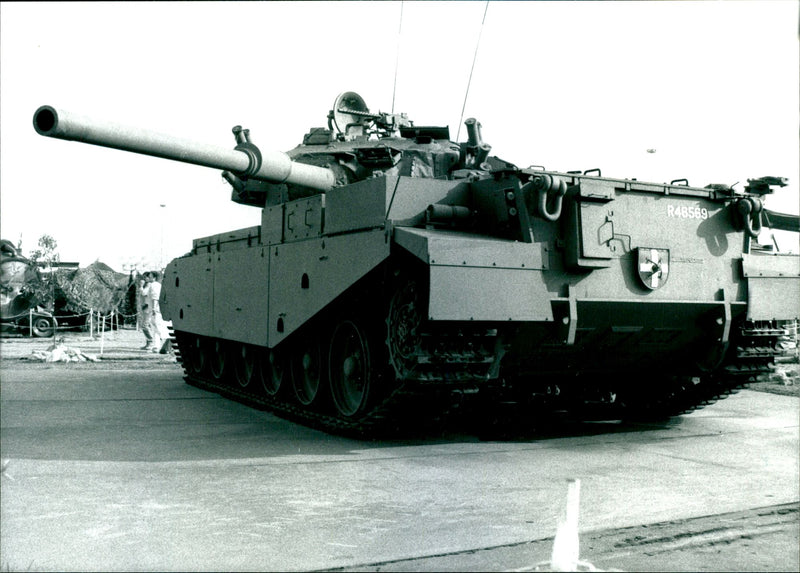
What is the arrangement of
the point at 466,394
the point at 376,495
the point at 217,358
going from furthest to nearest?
the point at 217,358 → the point at 466,394 → the point at 376,495

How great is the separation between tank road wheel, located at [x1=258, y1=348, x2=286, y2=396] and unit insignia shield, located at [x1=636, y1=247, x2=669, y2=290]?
14.0ft

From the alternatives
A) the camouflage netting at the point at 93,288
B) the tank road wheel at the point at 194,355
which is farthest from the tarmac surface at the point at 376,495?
the camouflage netting at the point at 93,288

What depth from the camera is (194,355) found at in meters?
14.4

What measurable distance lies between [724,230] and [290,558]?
237 inches

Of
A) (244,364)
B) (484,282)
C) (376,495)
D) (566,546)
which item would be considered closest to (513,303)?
(484,282)

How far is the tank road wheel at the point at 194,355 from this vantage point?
14.0m

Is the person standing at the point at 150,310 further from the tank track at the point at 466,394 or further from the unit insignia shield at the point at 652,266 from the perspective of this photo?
the unit insignia shield at the point at 652,266

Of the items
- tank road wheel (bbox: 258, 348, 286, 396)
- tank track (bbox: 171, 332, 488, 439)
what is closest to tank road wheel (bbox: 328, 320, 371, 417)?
tank track (bbox: 171, 332, 488, 439)

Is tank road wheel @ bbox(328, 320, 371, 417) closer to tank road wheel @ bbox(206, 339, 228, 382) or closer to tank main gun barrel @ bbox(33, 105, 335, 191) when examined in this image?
tank main gun barrel @ bbox(33, 105, 335, 191)

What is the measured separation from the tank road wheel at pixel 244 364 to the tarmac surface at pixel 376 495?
1.65 meters

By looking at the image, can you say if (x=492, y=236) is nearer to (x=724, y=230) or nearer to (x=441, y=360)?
(x=441, y=360)

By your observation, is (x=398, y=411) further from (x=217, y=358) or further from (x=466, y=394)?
(x=217, y=358)

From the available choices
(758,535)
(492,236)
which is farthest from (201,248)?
(758,535)

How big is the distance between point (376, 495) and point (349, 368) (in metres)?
3.14
